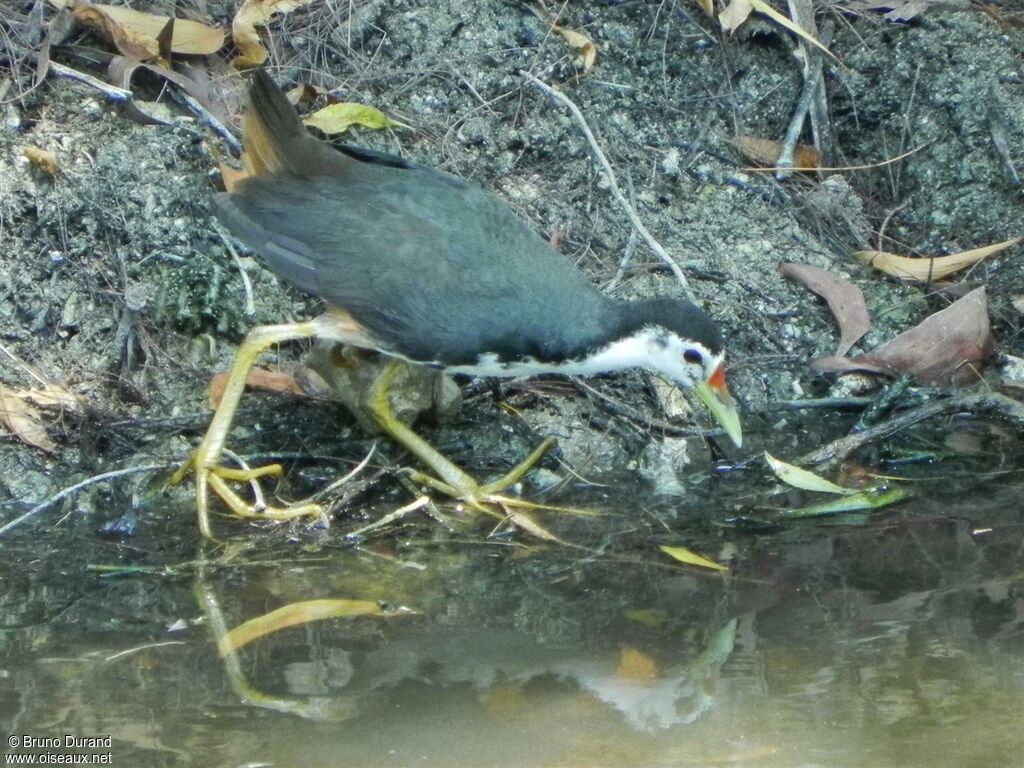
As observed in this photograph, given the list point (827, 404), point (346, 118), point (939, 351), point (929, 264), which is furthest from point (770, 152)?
point (346, 118)

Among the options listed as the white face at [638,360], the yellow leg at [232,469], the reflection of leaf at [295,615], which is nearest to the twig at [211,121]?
the yellow leg at [232,469]

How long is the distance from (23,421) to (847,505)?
254 cm

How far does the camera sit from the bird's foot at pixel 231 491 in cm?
405

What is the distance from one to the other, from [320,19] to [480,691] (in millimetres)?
3249

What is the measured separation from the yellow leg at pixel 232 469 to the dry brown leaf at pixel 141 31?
1485mm

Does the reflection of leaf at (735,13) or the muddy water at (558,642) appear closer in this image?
the muddy water at (558,642)

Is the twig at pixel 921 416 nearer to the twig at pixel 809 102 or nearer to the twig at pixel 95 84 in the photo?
the twig at pixel 809 102

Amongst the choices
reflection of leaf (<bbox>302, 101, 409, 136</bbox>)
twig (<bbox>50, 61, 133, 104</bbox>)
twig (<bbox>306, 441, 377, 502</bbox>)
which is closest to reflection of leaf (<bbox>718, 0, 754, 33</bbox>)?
reflection of leaf (<bbox>302, 101, 409, 136</bbox>)

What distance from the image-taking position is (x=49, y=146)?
493 cm

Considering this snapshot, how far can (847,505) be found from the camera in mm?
4152

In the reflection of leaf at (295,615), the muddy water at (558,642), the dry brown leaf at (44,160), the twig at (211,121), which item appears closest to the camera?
the muddy water at (558,642)

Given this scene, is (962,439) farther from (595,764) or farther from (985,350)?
(595,764)

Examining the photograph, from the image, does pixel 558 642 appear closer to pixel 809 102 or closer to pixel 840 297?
pixel 840 297

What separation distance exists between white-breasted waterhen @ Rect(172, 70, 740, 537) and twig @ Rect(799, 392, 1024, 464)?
0.35 meters
